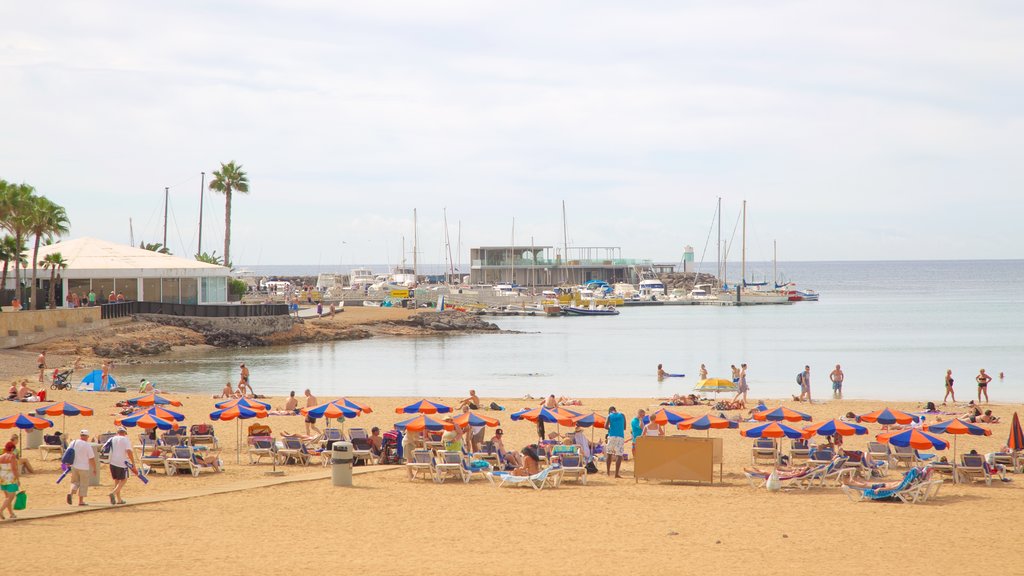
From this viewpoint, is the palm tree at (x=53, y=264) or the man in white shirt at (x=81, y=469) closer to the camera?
the man in white shirt at (x=81, y=469)

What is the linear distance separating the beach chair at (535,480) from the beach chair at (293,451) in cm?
402

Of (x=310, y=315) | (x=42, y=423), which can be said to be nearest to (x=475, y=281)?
→ (x=310, y=315)

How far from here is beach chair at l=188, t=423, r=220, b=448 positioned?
64.9 feet

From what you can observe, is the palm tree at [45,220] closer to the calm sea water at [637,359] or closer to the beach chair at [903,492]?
the calm sea water at [637,359]

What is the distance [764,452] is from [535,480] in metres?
5.06

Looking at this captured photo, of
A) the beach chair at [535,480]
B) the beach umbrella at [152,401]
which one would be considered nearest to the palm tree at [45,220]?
the beach umbrella at [152,401]

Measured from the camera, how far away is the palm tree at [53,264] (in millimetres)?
48750

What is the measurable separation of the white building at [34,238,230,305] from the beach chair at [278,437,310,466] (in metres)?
37.1

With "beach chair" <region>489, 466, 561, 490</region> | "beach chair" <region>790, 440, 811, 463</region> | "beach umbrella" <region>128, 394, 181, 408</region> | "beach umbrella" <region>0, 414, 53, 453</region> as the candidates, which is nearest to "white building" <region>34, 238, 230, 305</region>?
"beach umbrella" <region>128, 394, 181, 408</region>

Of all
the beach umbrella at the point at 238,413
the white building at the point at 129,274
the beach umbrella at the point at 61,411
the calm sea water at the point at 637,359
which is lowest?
the calm sea water at the point at 637,359

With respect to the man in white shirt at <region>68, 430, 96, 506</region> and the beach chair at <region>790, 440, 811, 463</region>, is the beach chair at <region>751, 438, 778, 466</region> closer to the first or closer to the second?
the beach chair at <region>790, 440, 811, 463</region>

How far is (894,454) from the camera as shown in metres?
18.9

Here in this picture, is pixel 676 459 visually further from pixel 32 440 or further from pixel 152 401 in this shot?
pixel 32 440

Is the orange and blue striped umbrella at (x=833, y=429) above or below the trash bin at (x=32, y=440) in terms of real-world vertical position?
above
